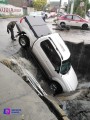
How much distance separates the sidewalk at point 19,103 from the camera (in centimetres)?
542

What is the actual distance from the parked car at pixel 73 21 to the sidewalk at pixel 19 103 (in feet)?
56.6

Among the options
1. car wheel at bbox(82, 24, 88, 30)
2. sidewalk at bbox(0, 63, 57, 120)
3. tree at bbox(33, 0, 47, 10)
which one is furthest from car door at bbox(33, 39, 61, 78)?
tree at bbox(33, 0, 47, 10)

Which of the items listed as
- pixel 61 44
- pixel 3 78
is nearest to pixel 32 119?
pixel 3 78

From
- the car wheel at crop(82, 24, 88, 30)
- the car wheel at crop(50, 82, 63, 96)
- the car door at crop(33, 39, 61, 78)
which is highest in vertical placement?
the car door at crop(33, 39, 61, 78)

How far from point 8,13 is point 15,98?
A: 30191 mm

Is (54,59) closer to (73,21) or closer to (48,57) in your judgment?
(48,57)

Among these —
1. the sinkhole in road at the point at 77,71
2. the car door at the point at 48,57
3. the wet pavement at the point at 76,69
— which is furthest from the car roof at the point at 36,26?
the wet pavement at the point at 76,69

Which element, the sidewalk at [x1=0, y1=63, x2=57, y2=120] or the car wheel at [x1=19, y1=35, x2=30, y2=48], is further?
the car wheel at [x1=19, y1=35, x2=30, y2=48]

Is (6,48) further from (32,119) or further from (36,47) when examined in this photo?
(32,119)

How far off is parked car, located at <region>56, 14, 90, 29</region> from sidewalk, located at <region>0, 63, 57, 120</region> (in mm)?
17238

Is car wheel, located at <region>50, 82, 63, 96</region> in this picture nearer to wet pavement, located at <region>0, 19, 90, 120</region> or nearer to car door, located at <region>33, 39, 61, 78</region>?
wet pavement, located at <region>0, 19, 90, 120</region>

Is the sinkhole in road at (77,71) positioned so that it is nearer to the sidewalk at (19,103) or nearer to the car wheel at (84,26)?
the sidewalk at (19,103)

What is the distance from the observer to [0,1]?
33750 millimetres

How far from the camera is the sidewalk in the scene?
5.42m
